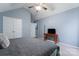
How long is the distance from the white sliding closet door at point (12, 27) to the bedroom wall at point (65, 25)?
0.37 meters

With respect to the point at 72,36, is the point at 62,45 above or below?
below

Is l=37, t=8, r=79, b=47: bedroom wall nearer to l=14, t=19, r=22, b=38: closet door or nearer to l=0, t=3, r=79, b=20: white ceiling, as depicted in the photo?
l=0, t=3, r=79, b=20: white ceiling

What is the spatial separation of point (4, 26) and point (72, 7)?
1273mm

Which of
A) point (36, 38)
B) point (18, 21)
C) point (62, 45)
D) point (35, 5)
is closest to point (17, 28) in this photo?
point (18, 21)

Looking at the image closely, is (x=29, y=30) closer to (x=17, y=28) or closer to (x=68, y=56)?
(x=17, y=28)

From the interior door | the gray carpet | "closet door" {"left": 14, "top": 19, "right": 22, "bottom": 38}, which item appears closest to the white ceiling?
the interior door

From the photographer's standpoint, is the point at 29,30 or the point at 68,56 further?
the point at 29,30

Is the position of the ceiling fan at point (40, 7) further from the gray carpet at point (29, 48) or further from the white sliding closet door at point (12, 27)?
the gray carpet at point (29, 48)

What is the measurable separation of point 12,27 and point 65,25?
101 cm

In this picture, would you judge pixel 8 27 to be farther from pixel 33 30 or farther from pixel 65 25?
pixel 65 25

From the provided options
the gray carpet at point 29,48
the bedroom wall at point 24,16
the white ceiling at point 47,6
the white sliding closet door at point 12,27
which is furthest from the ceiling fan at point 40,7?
the gray carpet at point 29,48

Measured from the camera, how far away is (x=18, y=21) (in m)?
1.84

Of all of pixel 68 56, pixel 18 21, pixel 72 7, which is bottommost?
pixel 68 56

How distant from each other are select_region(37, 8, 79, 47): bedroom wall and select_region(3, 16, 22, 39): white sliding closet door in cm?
37
